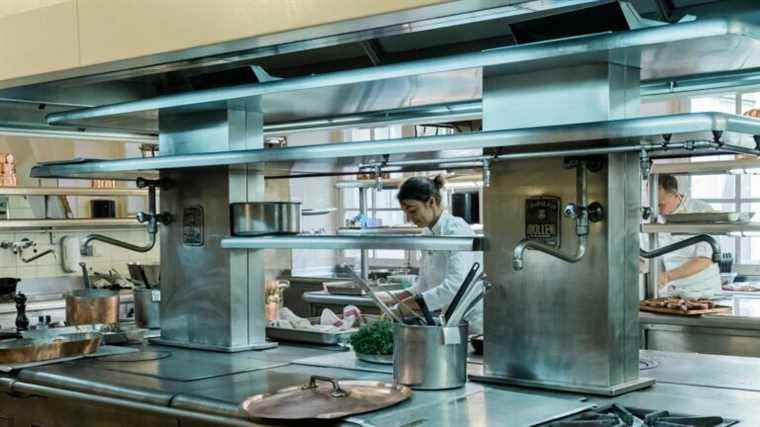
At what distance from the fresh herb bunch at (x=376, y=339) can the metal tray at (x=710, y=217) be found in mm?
2925

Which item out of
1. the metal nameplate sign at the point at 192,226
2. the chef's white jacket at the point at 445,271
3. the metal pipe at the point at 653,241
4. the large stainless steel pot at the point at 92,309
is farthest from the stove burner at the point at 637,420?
the metal pipe at the point at 653,241

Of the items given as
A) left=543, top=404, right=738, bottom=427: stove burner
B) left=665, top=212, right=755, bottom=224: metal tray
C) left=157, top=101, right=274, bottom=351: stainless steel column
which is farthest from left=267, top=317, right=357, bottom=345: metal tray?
left=665, top=212, right=755, bottom=224: metal tray

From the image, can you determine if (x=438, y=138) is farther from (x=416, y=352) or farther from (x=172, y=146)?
(x=172, y=146)

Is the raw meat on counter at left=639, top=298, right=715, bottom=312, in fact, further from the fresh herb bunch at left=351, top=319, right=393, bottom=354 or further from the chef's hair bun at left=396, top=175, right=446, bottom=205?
the fresh herb bunch at left=351, top=319, right=393, bottom=354

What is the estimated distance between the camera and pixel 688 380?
2.91 meters

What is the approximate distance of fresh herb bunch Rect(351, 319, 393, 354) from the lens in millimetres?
3307

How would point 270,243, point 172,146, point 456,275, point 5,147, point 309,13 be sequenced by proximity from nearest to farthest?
point 309,13 → point 270,243 → point 172,146 → point 456,275 → point 5,147

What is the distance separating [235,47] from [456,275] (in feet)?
6.54

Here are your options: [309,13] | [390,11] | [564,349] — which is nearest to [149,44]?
[309,13]

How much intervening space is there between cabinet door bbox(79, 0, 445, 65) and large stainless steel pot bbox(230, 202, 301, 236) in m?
0.88

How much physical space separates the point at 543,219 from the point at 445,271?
183 cm

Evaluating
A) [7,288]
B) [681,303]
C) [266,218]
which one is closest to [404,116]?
[266,218]

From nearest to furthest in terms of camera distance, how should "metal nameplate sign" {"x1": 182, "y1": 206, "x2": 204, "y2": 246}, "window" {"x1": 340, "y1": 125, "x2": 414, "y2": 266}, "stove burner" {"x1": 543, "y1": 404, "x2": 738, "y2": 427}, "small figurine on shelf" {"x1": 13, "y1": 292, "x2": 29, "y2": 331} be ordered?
"stove burner" {"x1": 543, "y1": 404, "x2": 738, "y2": 427}, "metal nameplate sign" {"x1": 182, "y1": 206, "x2": 204, "y2": 246}, "small figurine on shelf" {"x1": 13, "y1": 292, "x2": 29, "y2": 331}, "window" {"x1": 340, "y1": 125, "x2": 414, "y2": 266}

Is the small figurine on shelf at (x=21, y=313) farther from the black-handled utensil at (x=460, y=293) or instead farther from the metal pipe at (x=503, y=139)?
the black-handled utensil at (x=460, y=293)
